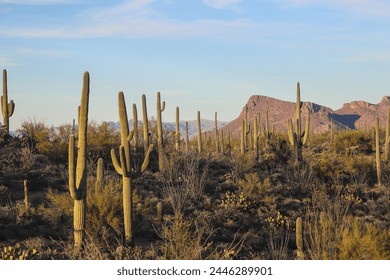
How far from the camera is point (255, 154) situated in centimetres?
2402

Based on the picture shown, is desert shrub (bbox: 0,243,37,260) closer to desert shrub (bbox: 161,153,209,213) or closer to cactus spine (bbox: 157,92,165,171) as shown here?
desert shrub (bbox: 161,153,209,213)

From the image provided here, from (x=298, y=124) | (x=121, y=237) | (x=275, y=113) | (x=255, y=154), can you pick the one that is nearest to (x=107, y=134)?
(x=255, y=154)

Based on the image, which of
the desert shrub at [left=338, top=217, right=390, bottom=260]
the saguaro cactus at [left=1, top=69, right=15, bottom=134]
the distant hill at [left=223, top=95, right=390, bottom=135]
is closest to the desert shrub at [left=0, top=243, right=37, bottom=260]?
the desert shrub at [left=338, top=217, right=390, bottom=260]

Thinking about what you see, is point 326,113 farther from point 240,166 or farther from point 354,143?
point 240,166

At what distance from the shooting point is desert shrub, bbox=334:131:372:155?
31.3 meters

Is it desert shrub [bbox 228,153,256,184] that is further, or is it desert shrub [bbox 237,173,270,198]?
desert shrub [bbox 228,153,256,184]

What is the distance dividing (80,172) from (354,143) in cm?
2492

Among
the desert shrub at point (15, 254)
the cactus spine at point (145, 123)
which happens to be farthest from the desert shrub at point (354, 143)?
the desert shrub at point (15, 254)

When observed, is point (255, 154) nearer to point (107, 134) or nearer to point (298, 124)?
point (298, 124)

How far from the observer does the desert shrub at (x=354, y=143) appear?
31.3 meters

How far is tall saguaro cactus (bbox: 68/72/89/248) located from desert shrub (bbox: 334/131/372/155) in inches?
861

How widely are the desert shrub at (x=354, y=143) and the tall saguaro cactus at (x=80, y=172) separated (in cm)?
2186

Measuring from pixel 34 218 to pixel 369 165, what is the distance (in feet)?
50.8

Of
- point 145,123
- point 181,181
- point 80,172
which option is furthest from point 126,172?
point 145,123
